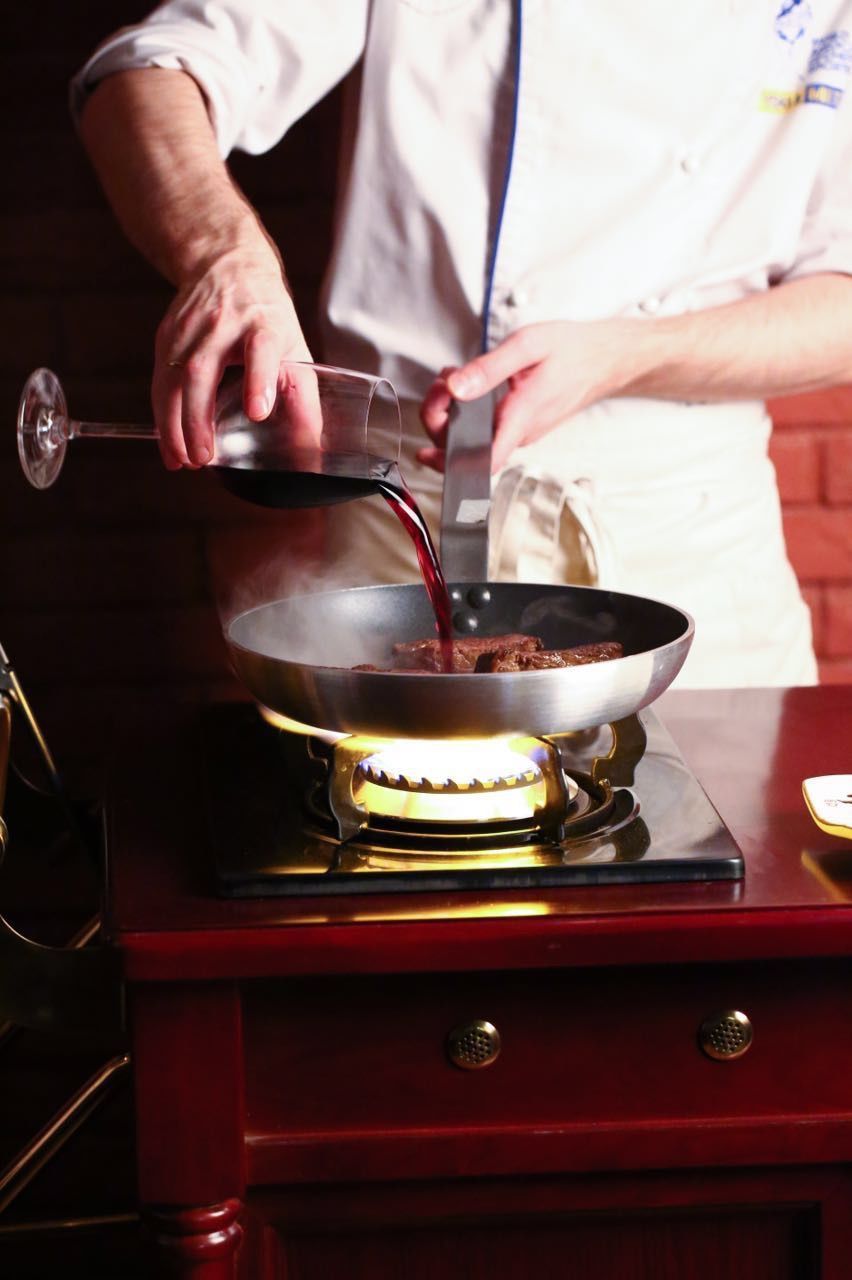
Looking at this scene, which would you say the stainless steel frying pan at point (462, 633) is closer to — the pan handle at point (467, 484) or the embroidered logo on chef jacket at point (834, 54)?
the pan handle at point (467, 484)

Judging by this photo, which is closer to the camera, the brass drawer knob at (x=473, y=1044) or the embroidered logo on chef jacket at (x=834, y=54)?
the brass drawer knob at (x=473, y=1044)

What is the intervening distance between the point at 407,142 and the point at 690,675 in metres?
0.70

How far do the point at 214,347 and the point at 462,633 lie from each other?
0.33 meters

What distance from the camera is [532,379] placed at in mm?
1358

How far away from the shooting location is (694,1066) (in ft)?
3.09

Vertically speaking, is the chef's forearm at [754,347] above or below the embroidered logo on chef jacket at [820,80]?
below

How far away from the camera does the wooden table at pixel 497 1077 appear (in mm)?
876

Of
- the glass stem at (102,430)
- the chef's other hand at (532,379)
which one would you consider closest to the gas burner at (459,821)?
the glass stem at (102,430)

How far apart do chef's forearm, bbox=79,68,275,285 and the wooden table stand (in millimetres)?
627

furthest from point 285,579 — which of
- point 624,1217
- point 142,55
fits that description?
point 624,1217

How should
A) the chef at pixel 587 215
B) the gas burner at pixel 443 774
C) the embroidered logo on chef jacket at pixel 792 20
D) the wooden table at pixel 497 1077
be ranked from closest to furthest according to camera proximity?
the wooden table at pixel 497 1077
the gas burner at pixel 443 774
the chef at pixel 587 215
the embroidered logo on chef jacket at pixel 792 20

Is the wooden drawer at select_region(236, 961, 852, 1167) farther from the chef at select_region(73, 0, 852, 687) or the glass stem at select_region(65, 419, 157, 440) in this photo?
the chef at select_region(73, 0, 852, 687)

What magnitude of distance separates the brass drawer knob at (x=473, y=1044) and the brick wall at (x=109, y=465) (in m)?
1.14

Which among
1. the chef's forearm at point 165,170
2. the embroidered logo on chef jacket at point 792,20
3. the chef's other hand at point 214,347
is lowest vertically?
the chef's other hand at point 214,347
